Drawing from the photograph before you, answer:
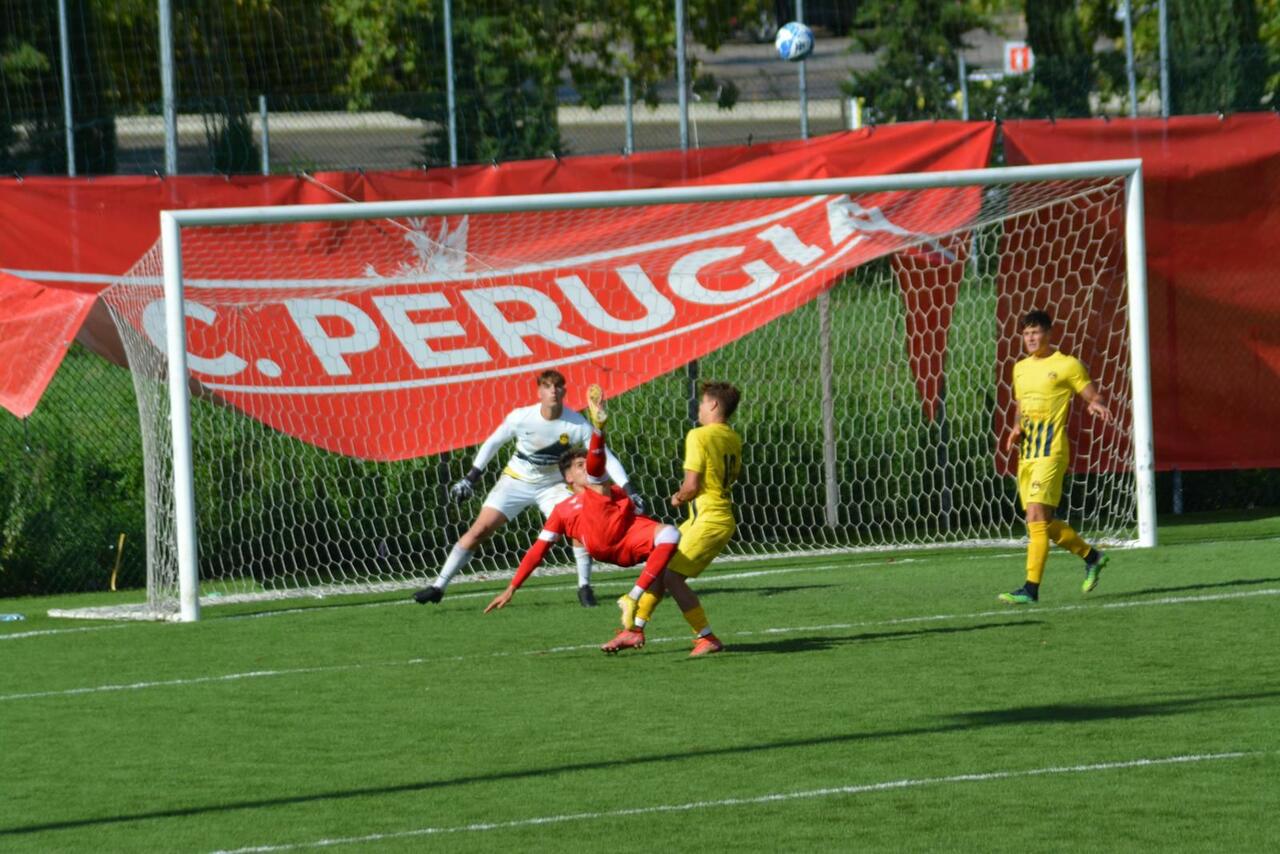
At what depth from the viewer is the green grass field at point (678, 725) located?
6.42 metres

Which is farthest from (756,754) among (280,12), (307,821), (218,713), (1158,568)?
(280,12)

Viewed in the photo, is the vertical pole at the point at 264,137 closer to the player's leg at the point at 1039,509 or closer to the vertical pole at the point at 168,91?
the vertical pole at the point at 168,91

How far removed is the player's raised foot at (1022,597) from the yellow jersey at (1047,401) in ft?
2.58

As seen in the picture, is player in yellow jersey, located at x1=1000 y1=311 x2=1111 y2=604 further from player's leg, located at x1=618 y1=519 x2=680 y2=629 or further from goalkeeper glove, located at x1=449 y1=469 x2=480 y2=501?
goalkeeper glove, located at x1=449 y1=469 x2=480 y2=501

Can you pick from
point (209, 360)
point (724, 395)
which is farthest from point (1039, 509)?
point (209, 360)

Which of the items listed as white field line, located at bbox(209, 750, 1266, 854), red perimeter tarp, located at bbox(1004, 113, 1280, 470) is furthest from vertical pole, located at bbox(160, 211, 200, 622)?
red perimeter tarp, located at bbox(1004, 113, 1280, 470)

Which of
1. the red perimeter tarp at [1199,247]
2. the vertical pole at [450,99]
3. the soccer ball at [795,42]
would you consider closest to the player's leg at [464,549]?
the vertical pole at [450,99]

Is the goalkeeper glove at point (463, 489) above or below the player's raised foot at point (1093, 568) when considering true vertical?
above

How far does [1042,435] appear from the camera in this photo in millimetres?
11266

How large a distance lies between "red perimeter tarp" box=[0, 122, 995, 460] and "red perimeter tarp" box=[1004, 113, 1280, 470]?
1.11 metres

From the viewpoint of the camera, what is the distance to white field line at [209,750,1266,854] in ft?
20.8

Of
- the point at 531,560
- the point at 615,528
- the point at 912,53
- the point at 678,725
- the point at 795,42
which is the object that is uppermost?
the point at 912,53

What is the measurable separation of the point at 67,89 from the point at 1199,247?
29.6 ft

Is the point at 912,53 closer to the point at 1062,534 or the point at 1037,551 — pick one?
the point at 1062,534
